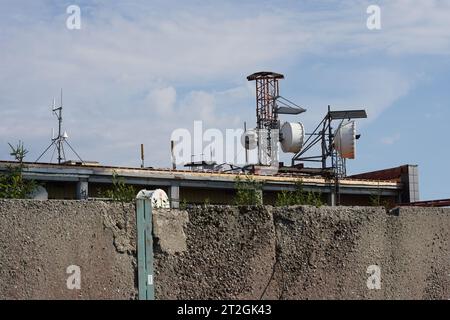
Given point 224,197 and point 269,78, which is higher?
point 269,78

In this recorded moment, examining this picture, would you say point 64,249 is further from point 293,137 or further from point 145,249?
point 293,137

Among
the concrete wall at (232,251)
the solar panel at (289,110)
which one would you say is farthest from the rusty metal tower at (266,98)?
the concrete wall at (232,251)

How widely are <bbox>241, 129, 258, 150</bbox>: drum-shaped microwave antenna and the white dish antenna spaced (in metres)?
4.57

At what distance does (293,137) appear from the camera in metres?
40.4

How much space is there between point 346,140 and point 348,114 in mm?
3027

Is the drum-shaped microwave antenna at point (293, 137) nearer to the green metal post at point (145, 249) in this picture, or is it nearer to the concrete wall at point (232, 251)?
the concrete wall at point (232, 251)

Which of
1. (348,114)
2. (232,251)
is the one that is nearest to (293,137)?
(348,114)

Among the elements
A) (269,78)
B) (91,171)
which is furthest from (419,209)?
(269,78)

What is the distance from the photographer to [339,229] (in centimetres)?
610

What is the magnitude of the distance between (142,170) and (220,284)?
1209 inches

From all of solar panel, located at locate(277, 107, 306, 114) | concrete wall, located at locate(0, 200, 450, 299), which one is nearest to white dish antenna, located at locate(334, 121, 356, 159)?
solar panel, located at locate(277, 107, 306, 114)
